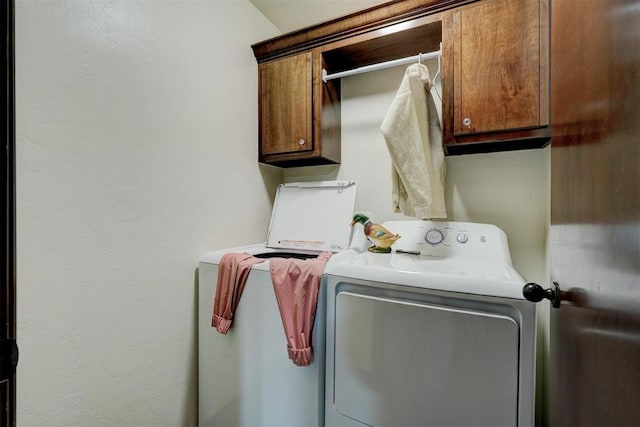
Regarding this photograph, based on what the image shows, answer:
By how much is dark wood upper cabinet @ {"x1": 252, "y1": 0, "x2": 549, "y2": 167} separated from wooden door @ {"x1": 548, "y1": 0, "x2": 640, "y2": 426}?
0.62 metres

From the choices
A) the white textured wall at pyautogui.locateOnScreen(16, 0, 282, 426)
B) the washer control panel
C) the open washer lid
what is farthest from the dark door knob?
the white textured wall at pyautogui.locateOnScreen(16, 0, 282, 426)

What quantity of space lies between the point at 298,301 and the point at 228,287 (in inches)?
15.2

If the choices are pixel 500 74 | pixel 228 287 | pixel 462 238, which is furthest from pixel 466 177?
pixel 228 287

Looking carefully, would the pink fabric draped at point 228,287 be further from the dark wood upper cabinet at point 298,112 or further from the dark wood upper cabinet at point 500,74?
the dark wood upper cabinet at point 500,74

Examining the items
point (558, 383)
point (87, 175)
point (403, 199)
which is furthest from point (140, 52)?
point (558, 383)

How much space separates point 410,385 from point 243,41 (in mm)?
1998

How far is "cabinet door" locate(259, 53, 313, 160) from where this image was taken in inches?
66.8

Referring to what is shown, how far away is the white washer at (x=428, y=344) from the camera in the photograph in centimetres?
83

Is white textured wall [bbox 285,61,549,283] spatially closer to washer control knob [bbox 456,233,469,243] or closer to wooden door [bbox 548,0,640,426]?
washer control knob [bbox 456,233,469,243]

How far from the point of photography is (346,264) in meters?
1.11

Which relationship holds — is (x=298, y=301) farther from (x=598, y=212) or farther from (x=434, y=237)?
(x=598, y=212)

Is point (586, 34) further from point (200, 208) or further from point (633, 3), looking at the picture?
point (200, 208)

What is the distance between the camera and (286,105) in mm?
1755
